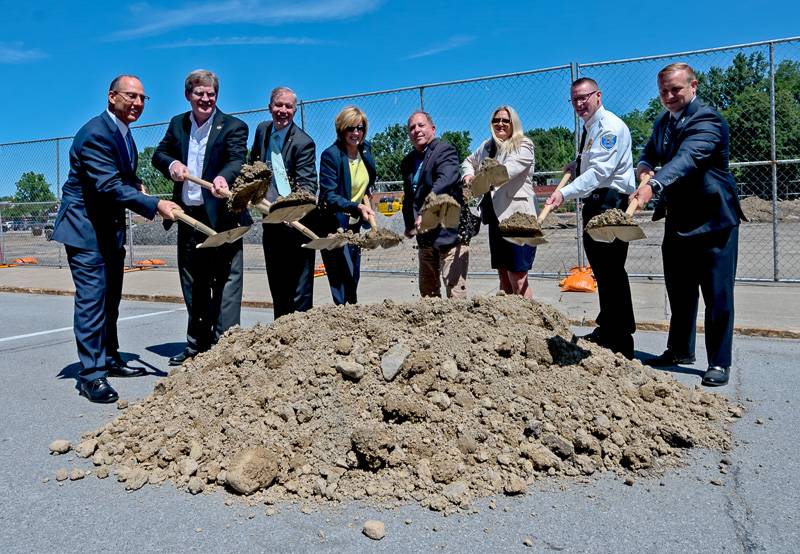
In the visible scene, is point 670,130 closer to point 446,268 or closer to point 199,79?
point 446,268

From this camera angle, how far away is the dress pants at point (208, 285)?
17.7 ft

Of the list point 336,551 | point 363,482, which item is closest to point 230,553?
point 336,551

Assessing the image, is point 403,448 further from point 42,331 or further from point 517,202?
point 42,331

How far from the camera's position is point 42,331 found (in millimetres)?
7594

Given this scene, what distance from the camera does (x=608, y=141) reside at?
4.92m

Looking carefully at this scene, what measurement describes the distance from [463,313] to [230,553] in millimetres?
2150

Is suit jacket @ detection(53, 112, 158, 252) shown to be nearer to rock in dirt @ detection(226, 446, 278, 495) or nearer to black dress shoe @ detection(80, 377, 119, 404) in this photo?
black dress shoe @ detection(80, 377, 119, 404)

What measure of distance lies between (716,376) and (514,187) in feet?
6.38

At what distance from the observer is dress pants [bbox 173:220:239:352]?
5406mm

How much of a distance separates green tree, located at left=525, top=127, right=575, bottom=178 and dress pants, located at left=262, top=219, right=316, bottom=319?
4.41 metres

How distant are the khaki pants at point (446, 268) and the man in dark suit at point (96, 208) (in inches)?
85.0

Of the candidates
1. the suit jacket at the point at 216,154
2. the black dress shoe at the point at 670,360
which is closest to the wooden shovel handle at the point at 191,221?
the suit jacket at the point at 216,154

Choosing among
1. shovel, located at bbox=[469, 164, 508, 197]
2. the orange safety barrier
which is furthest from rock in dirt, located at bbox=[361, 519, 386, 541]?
the orange safety barrier

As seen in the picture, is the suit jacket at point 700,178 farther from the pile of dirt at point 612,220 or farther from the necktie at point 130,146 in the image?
the necktie at point 130,146
